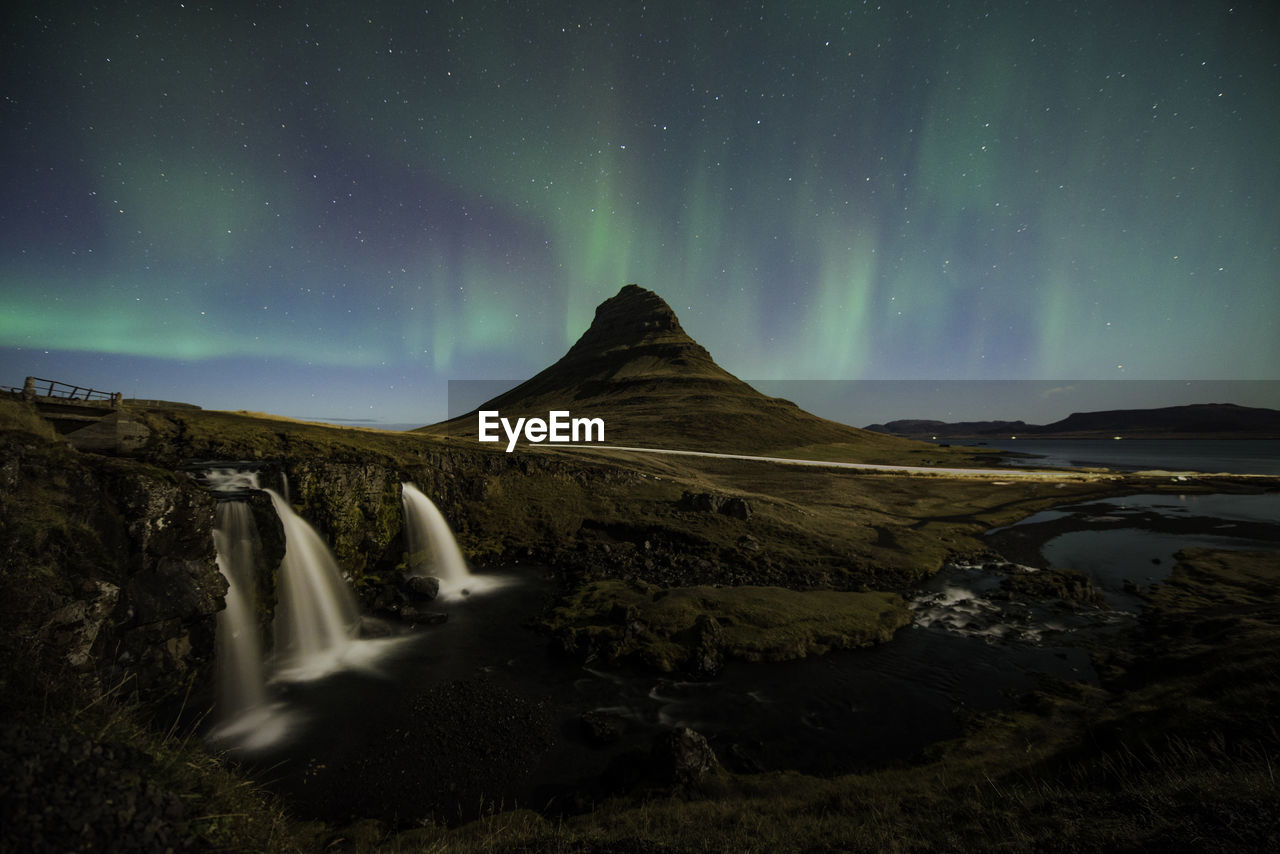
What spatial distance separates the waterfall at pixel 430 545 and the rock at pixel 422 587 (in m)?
1.25

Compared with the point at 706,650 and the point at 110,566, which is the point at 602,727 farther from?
the point at 110,566

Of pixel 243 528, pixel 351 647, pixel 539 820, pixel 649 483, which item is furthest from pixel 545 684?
pixel 649 483

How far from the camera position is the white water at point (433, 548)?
28.5 meters

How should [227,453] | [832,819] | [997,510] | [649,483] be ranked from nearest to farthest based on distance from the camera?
[832,819] → [227,453] → [649,483] → [997,510]

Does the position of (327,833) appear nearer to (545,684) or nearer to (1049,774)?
(545,684)

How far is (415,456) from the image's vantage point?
36719 mm

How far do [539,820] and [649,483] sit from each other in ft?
116

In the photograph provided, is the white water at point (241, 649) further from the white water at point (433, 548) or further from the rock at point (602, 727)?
the rock at point (602, 727)

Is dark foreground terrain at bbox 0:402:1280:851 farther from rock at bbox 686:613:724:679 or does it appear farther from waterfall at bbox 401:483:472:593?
waterfall at bbox 401:483:472:593

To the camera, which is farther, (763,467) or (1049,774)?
(763,467)

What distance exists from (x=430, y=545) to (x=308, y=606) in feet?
30.8

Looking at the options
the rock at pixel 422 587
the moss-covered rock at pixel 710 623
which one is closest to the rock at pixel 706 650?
the moss-covered rock at pixel 710 623

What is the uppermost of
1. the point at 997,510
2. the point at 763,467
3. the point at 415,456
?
the point at 415,456

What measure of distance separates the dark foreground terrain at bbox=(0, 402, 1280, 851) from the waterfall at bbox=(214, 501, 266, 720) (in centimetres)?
103
